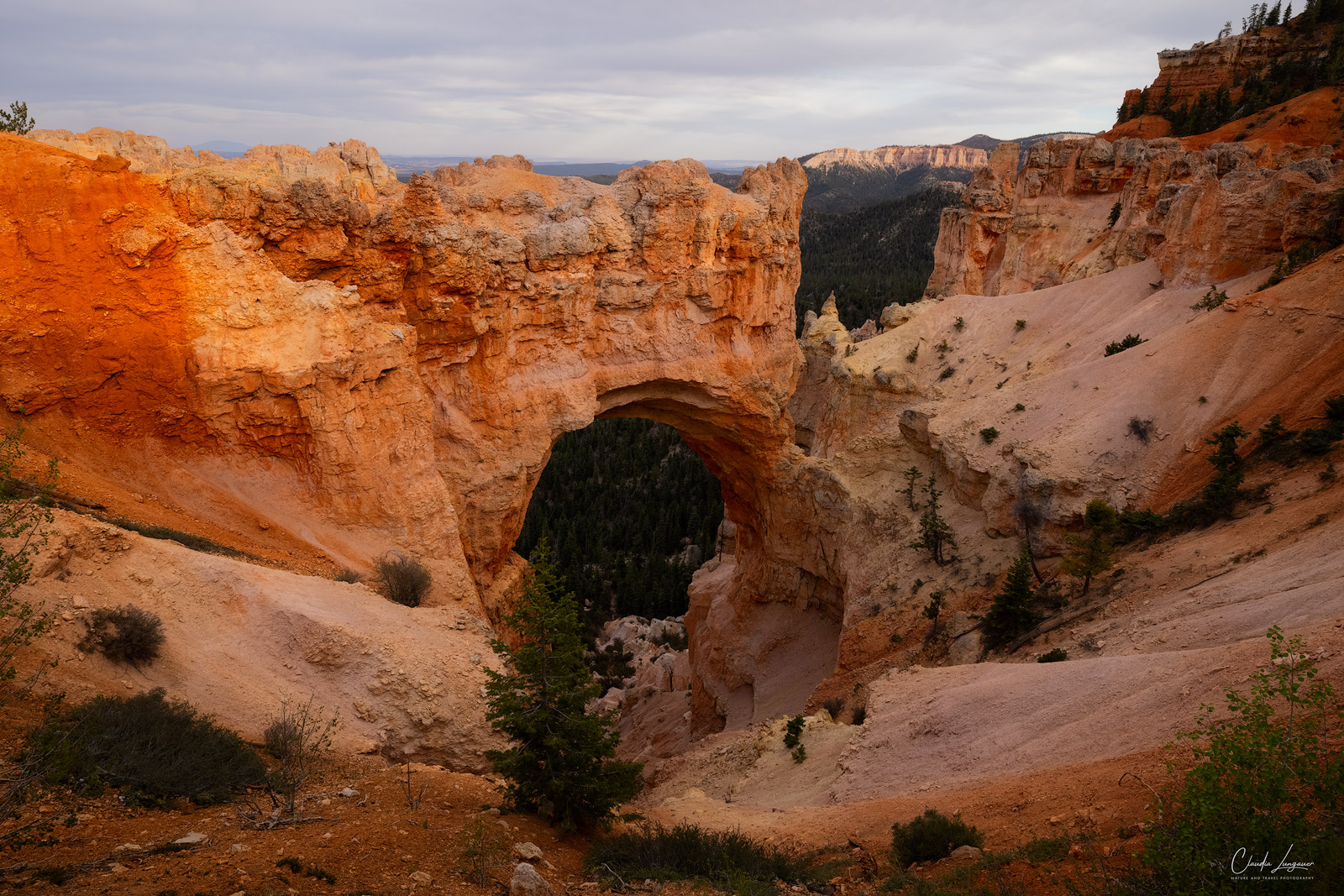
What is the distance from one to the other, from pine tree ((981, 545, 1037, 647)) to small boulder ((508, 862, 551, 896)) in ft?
36.1

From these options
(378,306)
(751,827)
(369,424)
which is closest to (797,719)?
(751,827)

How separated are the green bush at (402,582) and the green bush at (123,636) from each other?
4282mm

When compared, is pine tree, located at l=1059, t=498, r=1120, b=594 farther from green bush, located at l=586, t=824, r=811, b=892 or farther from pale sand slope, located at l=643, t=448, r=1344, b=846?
green bush, located at l=586, t=824, r=811, b=892

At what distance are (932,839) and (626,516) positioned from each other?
137 ft

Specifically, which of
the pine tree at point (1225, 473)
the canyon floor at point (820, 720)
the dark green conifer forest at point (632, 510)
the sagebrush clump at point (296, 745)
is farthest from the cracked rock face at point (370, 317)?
the dark green conifer forest at point (632, 510)

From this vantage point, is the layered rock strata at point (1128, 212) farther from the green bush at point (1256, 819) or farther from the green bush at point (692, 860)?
the green bush at point (692, 860)

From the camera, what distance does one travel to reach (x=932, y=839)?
314 inches

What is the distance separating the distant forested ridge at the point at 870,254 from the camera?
6950cm

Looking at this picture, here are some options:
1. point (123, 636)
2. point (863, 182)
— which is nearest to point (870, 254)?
point (123, 636)

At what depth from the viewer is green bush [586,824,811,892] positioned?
7.66m

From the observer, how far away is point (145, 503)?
12836 mm

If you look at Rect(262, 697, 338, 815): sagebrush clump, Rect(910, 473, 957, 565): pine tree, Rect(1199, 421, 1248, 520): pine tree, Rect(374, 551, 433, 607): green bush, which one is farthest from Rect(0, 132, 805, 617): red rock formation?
Rect(1199, 421, 1248, 520): pine tree

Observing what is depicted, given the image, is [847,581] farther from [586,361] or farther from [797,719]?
[586,361]

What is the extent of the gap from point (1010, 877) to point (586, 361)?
1565 centimetres
